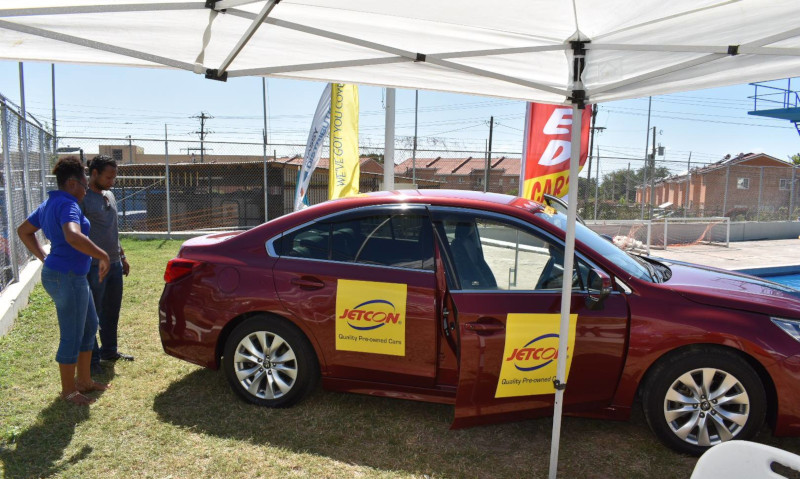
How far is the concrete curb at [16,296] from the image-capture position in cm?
541

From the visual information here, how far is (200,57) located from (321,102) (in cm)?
618

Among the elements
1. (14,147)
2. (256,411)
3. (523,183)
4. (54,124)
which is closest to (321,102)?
(523,183)

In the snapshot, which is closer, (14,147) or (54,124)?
(14,147)

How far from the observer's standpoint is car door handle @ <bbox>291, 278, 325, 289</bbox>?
147 inches

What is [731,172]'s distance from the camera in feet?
59.3

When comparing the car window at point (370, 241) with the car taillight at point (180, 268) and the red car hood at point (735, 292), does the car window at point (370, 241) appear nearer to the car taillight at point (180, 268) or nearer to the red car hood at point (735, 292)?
the car taillight at point (180, 268)

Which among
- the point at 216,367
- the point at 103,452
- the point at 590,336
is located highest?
the point at 590,336

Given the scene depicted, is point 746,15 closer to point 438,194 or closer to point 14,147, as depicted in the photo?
point 438,194

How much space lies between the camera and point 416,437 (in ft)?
11.7

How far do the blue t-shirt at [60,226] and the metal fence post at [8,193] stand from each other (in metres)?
3.18

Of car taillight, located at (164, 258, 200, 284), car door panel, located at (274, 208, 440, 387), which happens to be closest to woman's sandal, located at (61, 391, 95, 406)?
car taillight, located at (164, 258, 200, 284)

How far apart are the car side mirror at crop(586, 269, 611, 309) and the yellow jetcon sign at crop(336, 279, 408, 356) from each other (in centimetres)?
118

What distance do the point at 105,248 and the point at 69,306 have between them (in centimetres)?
92

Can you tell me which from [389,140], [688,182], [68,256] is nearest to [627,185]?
[688,182]
